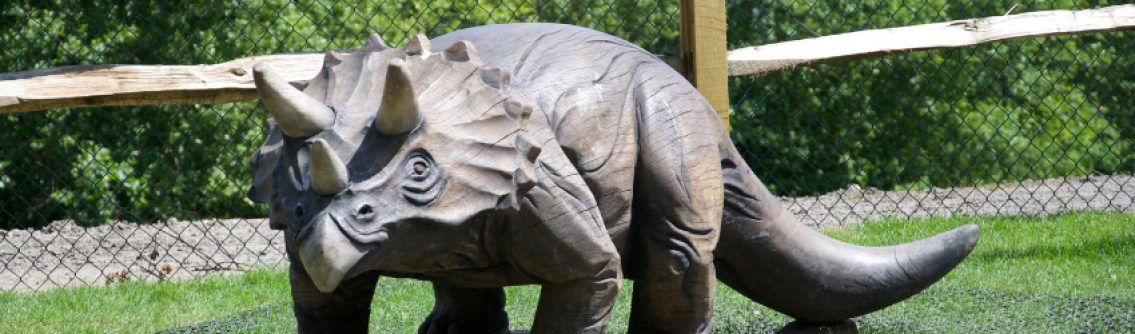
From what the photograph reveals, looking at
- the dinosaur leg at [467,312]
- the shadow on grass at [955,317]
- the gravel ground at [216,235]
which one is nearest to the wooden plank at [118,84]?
the shadow on grass at [955,317]

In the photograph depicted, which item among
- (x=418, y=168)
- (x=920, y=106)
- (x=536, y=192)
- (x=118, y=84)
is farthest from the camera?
(x=920, y=106)

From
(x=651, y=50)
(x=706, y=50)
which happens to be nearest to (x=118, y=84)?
(x=706, y=50)

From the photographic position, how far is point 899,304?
3.89m

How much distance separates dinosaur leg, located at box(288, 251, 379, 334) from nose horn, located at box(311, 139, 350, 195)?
47cm

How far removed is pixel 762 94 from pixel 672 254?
5.49m

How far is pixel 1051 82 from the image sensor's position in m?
8.01

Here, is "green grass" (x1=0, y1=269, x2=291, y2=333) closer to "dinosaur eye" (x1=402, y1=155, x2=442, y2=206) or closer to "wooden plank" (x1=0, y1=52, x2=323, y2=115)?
"wooden plank" (x1=0, y1=52, x2=323, y2=115)

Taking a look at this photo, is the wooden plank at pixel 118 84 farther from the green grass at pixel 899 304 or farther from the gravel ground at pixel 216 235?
the gravel ground at pixel 216 235

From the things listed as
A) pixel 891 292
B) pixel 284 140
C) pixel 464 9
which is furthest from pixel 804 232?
pixel 464 9

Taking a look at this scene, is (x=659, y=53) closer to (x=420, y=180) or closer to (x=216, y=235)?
(x=216, y=235)

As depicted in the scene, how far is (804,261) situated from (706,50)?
1275 mm

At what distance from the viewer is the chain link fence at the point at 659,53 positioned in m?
6.63

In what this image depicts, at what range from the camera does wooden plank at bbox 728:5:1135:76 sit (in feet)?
13.8

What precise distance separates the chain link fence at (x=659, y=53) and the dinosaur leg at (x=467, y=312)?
3393 millimetres
